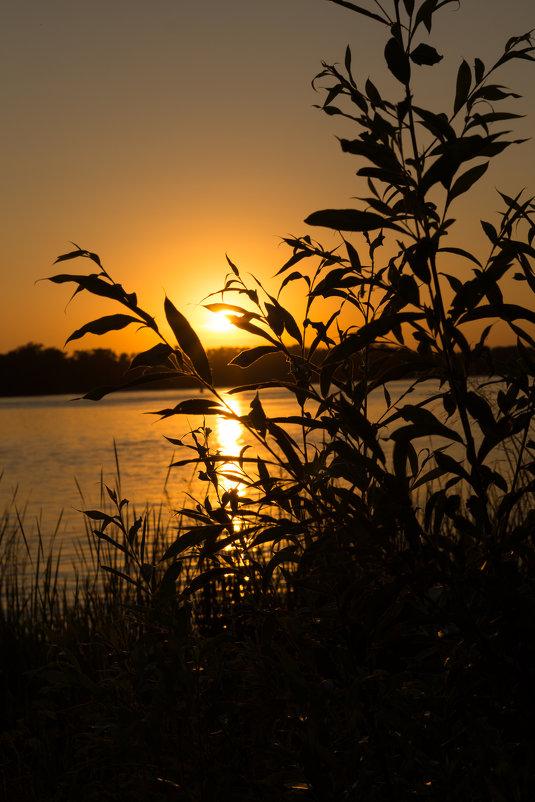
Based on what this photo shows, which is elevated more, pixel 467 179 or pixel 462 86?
pixel 462 86

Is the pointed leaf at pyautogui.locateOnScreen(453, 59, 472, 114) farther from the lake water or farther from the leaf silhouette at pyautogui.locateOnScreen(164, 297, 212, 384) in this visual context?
the lake water

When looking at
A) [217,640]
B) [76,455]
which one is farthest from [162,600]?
[76,455]

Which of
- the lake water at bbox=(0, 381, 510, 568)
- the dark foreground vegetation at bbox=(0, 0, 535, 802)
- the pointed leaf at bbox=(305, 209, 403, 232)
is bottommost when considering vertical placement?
the lake water at bbox=(0, 381, 510, 568)

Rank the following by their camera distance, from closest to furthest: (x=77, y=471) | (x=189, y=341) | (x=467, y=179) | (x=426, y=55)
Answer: (x=426, y=55)
(x=467, y=179)
(x=189, y=341)
(x=77, y=471)

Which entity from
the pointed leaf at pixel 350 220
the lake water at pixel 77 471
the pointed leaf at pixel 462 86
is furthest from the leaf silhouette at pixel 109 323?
the lake water at pixel 77 471

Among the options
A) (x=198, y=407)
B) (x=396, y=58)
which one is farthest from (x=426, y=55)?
(x=198, y=407)

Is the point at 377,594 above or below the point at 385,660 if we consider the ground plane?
above

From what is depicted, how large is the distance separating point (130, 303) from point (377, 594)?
2.50ft

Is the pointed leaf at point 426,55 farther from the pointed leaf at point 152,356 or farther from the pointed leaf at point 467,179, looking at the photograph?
the pointed leaf at point 152,356

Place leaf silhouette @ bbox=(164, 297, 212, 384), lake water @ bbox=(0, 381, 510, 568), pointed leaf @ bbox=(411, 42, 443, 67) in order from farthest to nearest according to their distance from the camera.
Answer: lake water @ bbox=(0, 381, 510, 568)
leaf silhouette @ bbox=(164, 297, 212, 384)
pointed leaf @ bbox=(411, 42, 443, 67)

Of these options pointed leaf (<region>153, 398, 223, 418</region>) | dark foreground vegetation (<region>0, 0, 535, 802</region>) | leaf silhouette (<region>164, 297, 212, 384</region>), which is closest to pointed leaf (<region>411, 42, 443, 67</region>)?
dark foreground vegetation (<region>0, 0, 535, 802</region>)

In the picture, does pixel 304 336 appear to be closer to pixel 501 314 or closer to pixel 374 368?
pixel 374 368

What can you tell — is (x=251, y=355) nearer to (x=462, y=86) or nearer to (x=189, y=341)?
(x=189, y=341)

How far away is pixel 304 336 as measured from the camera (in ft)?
6.61
